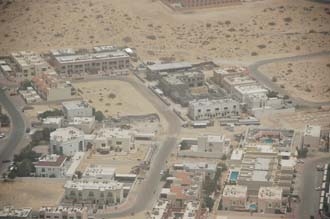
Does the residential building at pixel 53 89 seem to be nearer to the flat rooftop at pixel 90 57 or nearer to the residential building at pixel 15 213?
the flat rooftop at pixel 90 57

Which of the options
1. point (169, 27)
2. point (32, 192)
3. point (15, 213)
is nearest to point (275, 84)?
point (169, 27)

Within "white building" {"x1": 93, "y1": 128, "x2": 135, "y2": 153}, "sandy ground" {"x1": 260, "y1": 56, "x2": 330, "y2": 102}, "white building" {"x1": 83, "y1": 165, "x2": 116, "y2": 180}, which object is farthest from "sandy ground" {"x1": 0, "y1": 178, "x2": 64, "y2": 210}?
"sandy ground" {"x1": 260, "y1": 56, "x2": 330, "y2": 102}

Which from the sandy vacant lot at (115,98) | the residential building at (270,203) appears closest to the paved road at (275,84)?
the sandy vacant lot at (115,98)

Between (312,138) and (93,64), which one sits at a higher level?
(93,64)

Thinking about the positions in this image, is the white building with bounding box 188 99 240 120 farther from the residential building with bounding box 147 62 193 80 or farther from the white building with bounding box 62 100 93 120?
the residential building with bounding box 147 62 193 80

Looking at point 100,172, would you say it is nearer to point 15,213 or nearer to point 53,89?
point 15,213

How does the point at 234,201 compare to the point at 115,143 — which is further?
the point at 115,143

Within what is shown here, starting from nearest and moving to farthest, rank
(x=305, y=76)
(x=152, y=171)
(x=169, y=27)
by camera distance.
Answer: (x=152, y=171) < (x=305, y=76) < (x=169, y=27)

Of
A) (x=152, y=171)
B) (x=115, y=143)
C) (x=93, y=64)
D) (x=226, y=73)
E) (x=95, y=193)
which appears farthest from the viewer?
(x=93, y=64)
